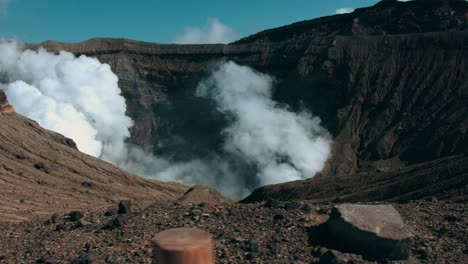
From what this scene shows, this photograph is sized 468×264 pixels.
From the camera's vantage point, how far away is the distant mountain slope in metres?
36.6

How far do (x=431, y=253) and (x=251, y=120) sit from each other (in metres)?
73.7

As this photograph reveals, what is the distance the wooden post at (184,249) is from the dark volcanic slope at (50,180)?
2992cm

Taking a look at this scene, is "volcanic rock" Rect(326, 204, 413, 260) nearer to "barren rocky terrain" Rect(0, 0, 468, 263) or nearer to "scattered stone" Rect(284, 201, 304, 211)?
"barren rocky terrain" Rect(0, 0, 468, 263)

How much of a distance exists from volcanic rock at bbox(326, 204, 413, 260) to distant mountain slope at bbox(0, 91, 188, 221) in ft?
72.5

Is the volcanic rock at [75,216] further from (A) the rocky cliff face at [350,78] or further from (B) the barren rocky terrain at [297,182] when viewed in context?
(A) the rocky cliff face at [350,78]

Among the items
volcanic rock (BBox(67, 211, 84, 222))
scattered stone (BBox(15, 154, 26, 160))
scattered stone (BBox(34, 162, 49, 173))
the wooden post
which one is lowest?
volcanic rock (BBox(67, 211, 84, 222))

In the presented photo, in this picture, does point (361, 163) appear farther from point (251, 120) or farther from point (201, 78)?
point (201, 78)

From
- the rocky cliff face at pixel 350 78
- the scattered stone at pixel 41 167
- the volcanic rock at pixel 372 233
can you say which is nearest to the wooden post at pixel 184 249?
the volcanic rock at pixel 372 233

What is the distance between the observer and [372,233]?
11.6 m

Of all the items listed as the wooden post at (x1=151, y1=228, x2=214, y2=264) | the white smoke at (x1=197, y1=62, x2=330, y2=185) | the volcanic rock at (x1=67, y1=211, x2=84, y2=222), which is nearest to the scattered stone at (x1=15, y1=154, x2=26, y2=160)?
the volcanic rock at (x1=67, y1=211, x2=84, y2=222)

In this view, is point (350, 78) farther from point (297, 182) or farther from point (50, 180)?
point (50, 180)

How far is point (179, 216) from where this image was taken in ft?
47.2

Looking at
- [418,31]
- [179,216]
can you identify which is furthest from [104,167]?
[418,31]

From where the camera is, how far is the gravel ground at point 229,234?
1178 cm
